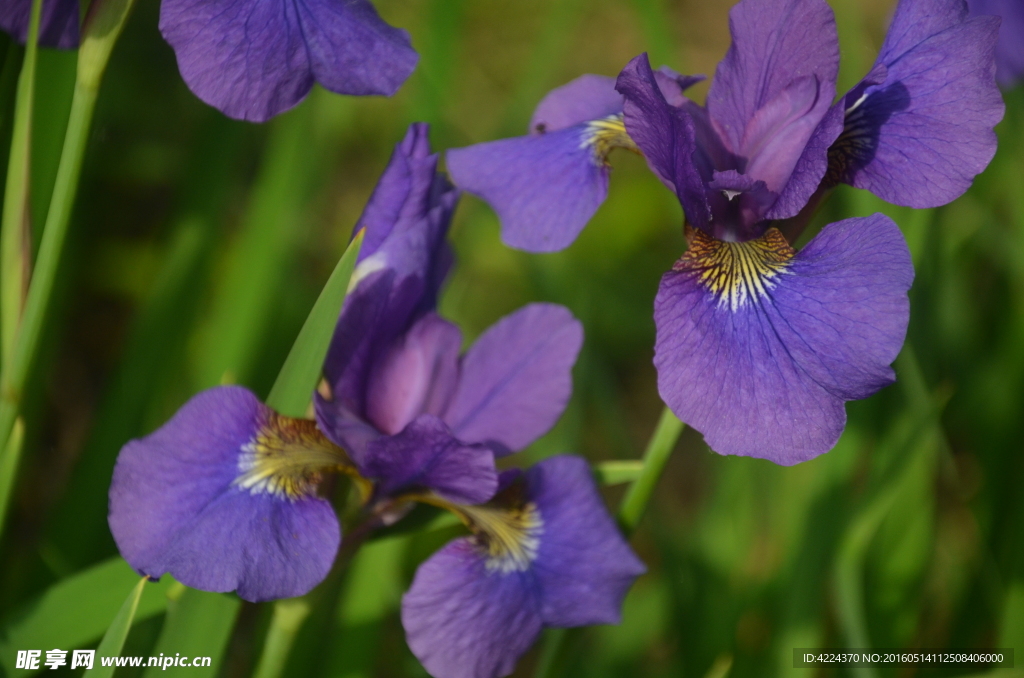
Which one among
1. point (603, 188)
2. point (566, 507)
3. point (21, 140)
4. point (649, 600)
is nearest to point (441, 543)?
point (649, 600)

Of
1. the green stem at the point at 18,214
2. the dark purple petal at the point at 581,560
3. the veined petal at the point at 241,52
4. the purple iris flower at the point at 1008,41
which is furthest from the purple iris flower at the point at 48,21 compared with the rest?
the purple iris flower at the point at 1008,41

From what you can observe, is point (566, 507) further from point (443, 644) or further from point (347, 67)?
point (347, 67)

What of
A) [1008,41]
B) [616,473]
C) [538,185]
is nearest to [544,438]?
[616,473]

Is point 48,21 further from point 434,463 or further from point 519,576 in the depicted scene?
point 519,576

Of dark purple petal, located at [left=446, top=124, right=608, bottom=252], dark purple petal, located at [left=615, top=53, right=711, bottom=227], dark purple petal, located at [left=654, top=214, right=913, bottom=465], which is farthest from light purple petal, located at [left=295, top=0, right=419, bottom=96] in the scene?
dark purple petal, located at [left=654, top=214, right=913, bottom=465]

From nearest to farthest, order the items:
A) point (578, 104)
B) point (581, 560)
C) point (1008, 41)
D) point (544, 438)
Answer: point (581, 560) < point (578, 104) < point (1008, 41) < point (544, 438)

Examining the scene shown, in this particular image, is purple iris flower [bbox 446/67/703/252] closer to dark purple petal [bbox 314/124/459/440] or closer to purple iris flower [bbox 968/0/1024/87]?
dark purple petal [bbox 314/124/459/440]
